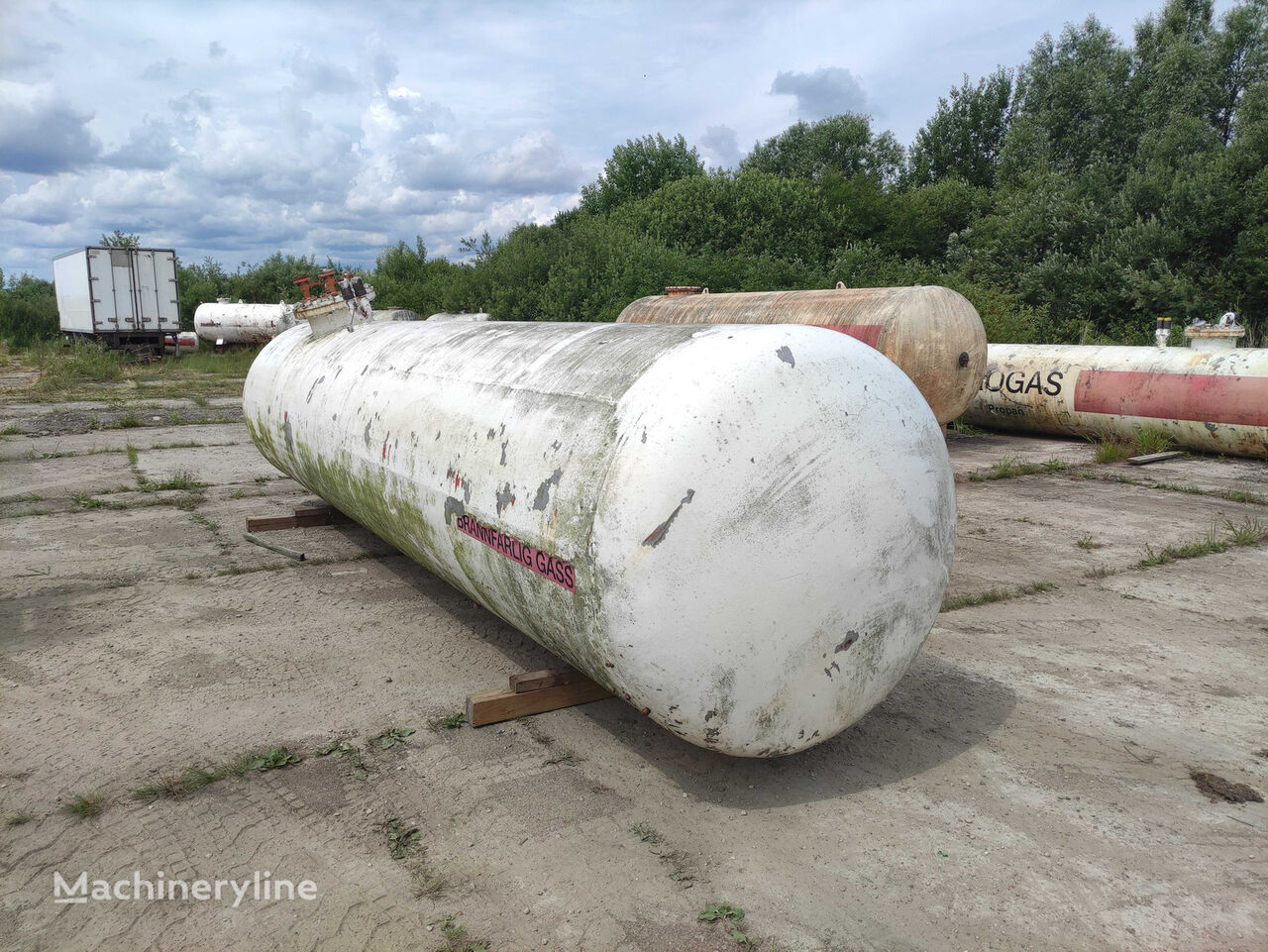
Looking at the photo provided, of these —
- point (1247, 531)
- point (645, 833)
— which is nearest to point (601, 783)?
point (645, 833)

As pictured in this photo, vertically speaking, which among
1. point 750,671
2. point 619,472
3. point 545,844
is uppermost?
point 619,472

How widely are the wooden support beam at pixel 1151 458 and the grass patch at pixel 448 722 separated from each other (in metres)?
8.61

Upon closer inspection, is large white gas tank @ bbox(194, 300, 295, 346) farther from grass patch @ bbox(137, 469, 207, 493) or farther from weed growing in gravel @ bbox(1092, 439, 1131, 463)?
weed growing in gravel @ bbox(1092, 439, 1131, 463)

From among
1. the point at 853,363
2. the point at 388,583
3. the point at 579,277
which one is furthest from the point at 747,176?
the point at 853,363

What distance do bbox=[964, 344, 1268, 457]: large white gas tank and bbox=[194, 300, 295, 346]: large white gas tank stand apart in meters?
21.4

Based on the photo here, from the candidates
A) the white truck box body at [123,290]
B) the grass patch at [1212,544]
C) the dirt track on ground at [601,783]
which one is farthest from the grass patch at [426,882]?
the white truck box body at [123,290]

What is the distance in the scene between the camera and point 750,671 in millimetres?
2746

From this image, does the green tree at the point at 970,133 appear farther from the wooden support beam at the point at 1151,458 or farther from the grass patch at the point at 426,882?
the grass patch at the point at 426,882

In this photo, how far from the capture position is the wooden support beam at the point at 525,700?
356 cm

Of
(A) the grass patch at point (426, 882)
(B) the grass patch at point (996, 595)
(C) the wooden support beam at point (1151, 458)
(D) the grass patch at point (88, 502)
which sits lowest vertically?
(A) the grass patch at point (426, 882)

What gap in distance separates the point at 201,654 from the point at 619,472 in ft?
9.22

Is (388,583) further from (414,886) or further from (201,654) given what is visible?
(414,886)

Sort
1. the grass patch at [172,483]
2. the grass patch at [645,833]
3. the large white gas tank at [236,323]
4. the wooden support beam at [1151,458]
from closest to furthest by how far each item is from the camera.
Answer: the grass patch at [645,833], the grass patch at [172,483], the wooden support beam at [1151,458], the large white gas tank at [236,323]

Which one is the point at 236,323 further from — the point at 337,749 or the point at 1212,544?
the point at 1212,544
